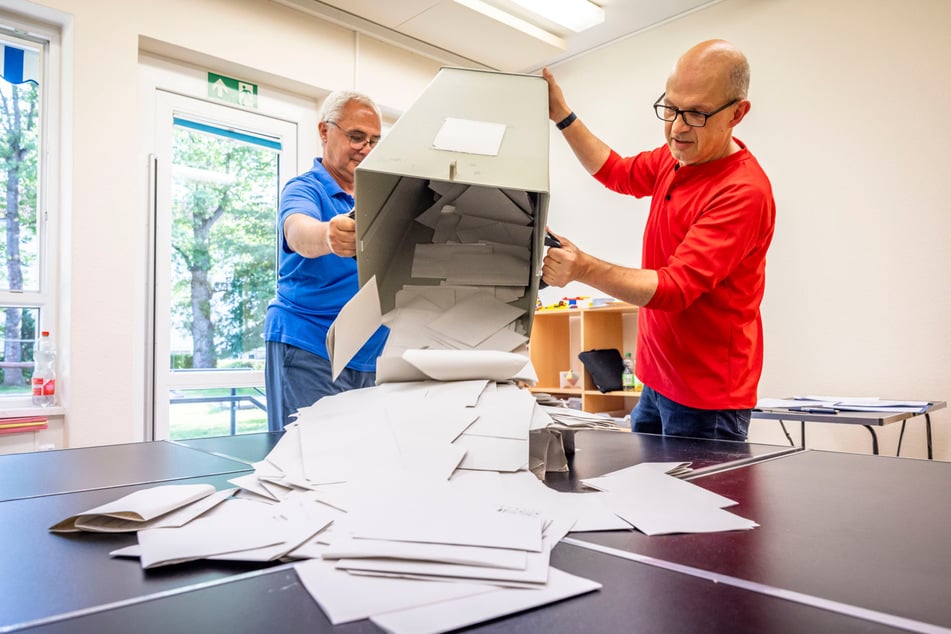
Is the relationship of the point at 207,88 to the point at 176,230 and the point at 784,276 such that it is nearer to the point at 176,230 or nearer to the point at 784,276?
the point at 176,230

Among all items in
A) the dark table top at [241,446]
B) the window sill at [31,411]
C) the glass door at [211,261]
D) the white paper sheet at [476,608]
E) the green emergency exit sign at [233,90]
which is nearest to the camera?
the white paper sheet at [476,608]

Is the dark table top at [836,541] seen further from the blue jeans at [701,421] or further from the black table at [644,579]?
the blue jeans at [701,421]

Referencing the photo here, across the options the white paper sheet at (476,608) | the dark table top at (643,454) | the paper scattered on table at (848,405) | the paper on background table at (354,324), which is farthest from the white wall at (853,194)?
the white paper sheet at (476,608)

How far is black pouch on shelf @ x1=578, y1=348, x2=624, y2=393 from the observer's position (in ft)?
12.0

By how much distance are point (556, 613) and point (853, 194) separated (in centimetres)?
328

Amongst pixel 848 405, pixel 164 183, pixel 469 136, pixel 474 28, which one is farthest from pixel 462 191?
pixel 474 28

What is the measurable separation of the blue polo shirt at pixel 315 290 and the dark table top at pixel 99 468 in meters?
0.44

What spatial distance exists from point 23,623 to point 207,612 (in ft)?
0.35

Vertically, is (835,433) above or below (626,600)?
below

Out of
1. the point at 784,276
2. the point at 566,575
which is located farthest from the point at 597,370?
the point at 566,575

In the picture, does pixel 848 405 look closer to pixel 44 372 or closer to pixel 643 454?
pixel 643 454

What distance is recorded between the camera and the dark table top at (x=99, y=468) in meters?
0.84

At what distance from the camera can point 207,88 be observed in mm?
3393

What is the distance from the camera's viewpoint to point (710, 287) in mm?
1362
